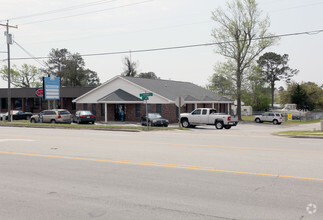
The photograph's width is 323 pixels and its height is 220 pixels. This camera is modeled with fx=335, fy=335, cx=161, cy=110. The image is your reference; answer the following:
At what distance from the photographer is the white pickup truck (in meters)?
29.8

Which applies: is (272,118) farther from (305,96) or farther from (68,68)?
(68,68)

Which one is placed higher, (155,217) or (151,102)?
(151,102)

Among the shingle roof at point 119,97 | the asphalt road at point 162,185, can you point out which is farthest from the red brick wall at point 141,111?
the asphalt road at point 162,185

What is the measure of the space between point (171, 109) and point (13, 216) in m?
33.4

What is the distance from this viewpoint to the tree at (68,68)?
290ft

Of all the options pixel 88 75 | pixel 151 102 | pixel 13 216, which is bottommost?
pixel 13 216

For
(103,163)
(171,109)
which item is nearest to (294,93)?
(171,109)

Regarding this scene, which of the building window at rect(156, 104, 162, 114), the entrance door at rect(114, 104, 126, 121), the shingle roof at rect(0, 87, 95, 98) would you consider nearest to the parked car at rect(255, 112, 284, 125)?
the building window at rect(156, 104, 162, 114)

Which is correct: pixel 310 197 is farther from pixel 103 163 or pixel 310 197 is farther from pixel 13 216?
pixel 103 163

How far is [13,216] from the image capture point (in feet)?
18.7

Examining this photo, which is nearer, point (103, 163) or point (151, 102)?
point (103, 163)

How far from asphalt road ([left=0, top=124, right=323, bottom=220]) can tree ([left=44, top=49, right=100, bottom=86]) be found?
79.0 m

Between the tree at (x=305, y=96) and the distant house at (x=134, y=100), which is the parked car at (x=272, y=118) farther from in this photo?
the tree at (x=305, y=96)

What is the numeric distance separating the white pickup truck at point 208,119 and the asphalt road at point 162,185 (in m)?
17.5
